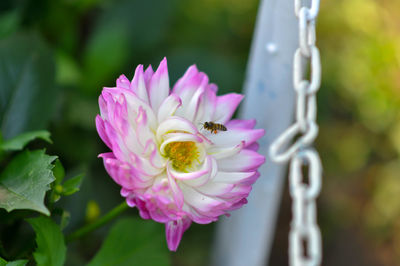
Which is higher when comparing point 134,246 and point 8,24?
point 8,24

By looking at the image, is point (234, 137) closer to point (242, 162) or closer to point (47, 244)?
point (242, 162)

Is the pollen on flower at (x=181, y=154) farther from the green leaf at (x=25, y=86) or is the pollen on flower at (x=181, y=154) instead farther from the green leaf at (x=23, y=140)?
the green leaf at (x=25, y=86)

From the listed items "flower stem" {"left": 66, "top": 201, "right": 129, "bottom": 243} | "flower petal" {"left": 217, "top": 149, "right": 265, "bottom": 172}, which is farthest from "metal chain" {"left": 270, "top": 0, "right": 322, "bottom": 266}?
"flower stem" {"left": 66, "top": 201, "right": 129, "bottom": 243}

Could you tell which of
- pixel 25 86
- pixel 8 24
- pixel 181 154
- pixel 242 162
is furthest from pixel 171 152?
pixel 8 24

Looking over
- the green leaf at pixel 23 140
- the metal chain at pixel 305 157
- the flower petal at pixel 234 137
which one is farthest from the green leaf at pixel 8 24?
the metal chain at pixel 305 157

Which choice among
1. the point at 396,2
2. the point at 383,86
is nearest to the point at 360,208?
the point at 383,86

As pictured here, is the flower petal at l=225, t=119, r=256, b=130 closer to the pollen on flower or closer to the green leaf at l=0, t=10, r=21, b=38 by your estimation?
the pollen on flower

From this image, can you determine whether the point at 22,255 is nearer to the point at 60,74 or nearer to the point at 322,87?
the point at 60,74
